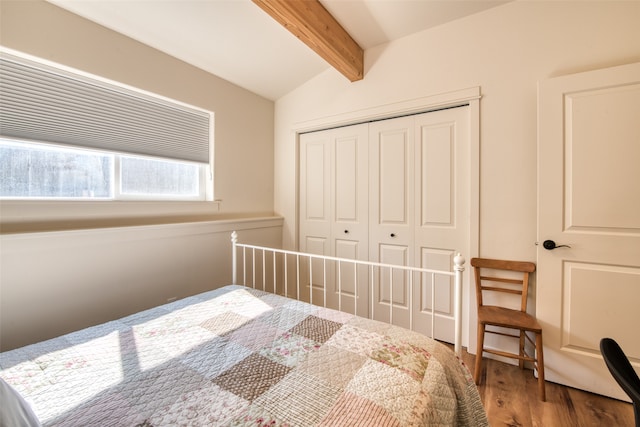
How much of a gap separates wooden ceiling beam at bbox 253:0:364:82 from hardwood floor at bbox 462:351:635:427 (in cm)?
250

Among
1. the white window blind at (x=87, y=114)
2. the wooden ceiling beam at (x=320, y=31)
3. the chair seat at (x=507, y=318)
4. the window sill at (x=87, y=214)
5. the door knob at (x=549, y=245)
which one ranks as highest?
the wooden ceiling beam at (x=320, y=31)

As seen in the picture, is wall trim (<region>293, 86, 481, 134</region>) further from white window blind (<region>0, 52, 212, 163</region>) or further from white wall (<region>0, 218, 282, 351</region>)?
white wall (<region>0, 218, 282, 351</region>)

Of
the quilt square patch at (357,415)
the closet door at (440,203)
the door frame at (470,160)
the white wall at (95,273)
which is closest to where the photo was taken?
the quilt square patch at (357,415)

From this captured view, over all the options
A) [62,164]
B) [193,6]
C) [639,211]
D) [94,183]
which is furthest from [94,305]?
[639,211]

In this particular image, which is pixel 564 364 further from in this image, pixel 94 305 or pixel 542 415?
pixel 94 305

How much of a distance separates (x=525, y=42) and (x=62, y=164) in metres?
A: 3.08

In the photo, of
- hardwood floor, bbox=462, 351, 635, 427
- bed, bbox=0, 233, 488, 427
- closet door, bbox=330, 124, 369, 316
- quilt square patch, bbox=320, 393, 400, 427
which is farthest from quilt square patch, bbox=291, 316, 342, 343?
closet door, bbox=330, 124, 369, 316

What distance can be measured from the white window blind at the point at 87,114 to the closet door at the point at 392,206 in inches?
63.7

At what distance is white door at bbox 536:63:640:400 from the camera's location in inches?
59.4

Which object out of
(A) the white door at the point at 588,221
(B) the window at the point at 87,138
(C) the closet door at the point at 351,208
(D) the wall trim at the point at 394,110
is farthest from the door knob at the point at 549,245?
(B) the window at the point at 87,138

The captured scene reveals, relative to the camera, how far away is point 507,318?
1.70 meters

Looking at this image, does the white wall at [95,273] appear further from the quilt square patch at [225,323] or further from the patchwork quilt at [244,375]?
the quilt square patch at [225,323]

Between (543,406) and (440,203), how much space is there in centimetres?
137

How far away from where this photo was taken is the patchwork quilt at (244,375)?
2.47 feet
